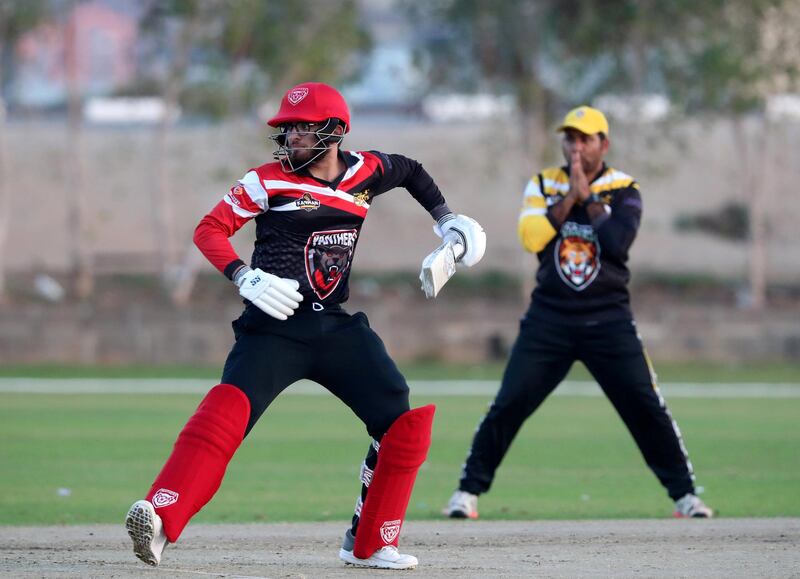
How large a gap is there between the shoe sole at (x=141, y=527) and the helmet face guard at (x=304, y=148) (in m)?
1.63

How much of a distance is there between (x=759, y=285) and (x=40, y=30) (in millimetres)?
12260

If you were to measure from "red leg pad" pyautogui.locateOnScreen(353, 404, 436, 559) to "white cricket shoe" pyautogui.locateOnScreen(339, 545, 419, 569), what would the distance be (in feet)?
0.08

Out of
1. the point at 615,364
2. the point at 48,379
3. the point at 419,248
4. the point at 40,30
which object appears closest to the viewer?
the point at 615,364

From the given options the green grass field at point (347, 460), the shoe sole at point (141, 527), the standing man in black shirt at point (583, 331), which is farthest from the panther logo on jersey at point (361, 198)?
the green grass field at point (347, 460)

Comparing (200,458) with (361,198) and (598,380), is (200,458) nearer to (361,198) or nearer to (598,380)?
(361,198)

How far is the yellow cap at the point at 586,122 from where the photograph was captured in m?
8.40

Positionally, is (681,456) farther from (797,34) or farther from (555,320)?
(797,34)

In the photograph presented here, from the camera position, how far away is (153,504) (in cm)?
594

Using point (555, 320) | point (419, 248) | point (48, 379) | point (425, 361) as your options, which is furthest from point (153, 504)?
point (419, 248)

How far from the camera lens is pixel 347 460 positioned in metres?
11.6

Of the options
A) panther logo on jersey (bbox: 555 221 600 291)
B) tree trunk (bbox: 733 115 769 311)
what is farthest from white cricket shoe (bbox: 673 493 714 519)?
tree trunk (bbox: 733 115 769 311)

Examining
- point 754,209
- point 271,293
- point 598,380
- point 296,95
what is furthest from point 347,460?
point 754,209

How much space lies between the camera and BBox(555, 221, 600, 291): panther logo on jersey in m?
8.36

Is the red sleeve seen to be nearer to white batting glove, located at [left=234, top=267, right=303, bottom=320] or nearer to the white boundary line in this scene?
white batting glove, located at [left=234, top=267, right=303, bottom=320]
